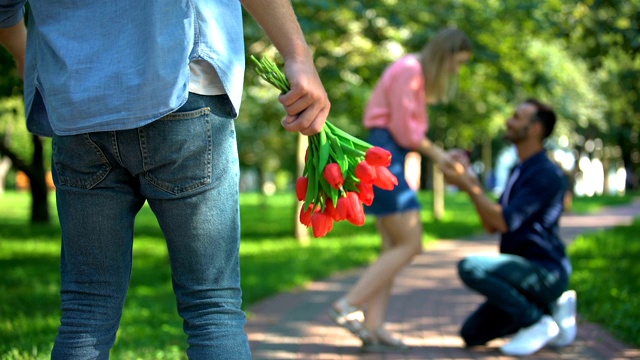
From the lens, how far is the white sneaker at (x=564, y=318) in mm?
5352

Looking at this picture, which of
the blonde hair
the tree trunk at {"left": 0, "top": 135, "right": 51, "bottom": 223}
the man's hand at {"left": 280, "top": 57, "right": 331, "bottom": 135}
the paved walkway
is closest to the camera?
the man's hand at {"left": 280, "top": 57, "right": 331, "bottom": 135}

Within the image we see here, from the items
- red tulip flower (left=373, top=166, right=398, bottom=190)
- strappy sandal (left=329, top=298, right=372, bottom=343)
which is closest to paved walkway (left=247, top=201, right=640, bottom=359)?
strappy sandal (left=329, top=298, right=372, bottom=343)

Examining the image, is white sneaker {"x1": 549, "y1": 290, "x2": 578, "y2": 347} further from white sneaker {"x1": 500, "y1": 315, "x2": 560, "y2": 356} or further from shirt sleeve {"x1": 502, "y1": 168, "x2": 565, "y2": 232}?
shirt sleeve {"x1": 502, "y1": 168, "x2": 565, "y2": 232}

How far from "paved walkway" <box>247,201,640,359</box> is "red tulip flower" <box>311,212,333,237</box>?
2.75 m

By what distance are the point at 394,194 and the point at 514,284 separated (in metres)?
0.85

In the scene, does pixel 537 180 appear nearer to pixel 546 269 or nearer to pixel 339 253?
pixel 546 269

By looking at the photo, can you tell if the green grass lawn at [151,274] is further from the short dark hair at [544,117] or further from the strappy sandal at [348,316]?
the short dark hair at [544,117]

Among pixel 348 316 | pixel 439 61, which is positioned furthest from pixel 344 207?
pixel 439 61

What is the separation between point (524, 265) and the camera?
5.19m

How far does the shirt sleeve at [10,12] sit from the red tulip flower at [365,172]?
1067 mm

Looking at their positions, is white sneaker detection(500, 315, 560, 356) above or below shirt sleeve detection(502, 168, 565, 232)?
below

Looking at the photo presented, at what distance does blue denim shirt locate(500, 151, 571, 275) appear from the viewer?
5270 mm

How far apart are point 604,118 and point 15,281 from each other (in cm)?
2170

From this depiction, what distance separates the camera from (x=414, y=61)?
5410mm
